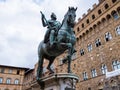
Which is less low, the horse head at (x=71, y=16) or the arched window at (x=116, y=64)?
the arched window at (x=116, y=64)

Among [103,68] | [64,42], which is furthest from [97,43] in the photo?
[64,42]

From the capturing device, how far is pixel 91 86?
2384cm

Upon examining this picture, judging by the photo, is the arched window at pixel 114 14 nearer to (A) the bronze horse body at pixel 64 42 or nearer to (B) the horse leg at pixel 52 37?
(A) the bronze horse body at pixel 64 42

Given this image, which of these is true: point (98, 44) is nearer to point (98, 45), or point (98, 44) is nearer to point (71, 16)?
point (98, 45)

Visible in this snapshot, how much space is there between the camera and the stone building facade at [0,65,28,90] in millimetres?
41297

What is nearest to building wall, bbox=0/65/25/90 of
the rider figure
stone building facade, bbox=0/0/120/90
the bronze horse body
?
stone building facade, bbox=0/0/120/90

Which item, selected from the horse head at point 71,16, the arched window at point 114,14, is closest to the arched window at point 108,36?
the arched window at point 114,14

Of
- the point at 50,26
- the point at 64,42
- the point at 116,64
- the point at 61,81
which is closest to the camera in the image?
the point at 61,81

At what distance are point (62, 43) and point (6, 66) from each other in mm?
40829

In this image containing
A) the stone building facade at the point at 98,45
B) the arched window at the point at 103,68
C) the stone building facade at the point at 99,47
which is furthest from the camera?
the arched window at the point at 103,68

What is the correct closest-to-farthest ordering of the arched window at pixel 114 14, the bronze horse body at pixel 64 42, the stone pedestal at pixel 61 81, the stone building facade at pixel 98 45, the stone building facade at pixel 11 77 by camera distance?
1. the stone pedestal at pixel 61 81
2. the bronze horse body at pixel 64 42
3. the stone building facade at pixel 98 45
4. the arched window at pixel 114 14
5. the stone building facade at pixel 11 77

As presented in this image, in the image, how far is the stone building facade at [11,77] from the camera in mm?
41297

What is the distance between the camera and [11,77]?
4244cm

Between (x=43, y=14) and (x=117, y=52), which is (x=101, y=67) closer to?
(x=117, y=52)
